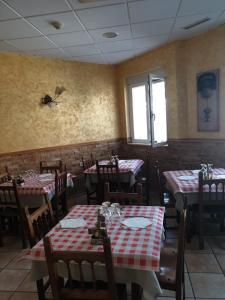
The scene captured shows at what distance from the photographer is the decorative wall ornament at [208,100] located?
4.15m

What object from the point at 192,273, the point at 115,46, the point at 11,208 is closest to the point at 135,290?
the point at 192,273

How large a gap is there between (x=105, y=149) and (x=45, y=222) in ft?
11.9

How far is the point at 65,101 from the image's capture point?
16.9 ft

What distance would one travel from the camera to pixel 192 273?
8.27 feet

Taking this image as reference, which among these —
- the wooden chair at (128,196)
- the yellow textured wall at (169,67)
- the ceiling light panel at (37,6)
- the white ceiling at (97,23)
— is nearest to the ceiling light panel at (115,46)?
the white ceiling at (97,23)

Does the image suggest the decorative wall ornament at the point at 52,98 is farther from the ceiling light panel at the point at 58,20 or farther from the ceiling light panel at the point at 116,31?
the ceiling light panel at the point at 58,20

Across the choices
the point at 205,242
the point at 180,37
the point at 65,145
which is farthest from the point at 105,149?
the point at 205,242

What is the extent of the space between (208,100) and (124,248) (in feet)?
10.9

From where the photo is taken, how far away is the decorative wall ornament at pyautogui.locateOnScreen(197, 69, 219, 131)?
4.15 meters

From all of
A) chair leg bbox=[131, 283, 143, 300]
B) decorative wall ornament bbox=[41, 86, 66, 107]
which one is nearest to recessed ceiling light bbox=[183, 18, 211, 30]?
decorative wall ornament bbox=[41, 86, 66, 107]

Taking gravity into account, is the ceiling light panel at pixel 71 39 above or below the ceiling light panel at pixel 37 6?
below

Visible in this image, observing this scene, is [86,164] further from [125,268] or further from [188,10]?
[125,268]

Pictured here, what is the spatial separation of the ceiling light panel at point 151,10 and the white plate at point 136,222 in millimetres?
2356

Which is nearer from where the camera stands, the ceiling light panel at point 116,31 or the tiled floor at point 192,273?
the tiled floor at point 192,273
